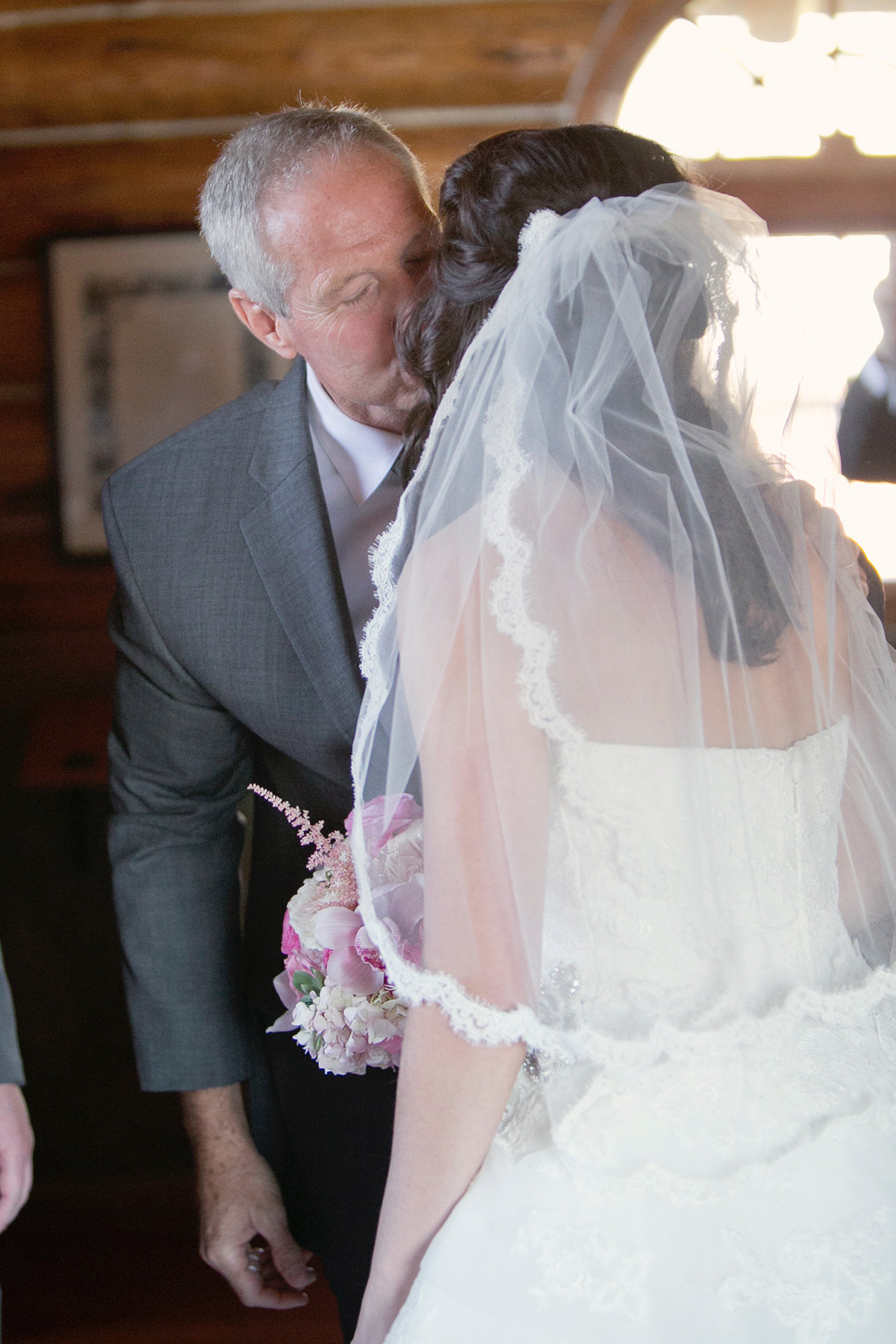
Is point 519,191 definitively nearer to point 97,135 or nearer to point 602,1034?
point 602,1034

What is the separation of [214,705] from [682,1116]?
95cm

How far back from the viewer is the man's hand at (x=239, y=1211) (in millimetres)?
1556

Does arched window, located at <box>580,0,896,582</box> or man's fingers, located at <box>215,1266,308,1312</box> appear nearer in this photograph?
man's fingers, located at <box>215,1266,308,1312</box>

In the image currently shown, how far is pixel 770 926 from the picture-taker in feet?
3.30

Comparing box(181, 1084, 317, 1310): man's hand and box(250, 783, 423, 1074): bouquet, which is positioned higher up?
box(250, 783, 423, 1074): bouquet

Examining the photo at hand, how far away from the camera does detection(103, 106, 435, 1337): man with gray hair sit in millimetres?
1515

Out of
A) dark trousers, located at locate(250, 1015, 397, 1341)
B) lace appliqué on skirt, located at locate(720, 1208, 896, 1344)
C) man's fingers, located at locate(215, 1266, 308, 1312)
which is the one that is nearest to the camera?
lace appliqué on skirt, located at locate(720, 1208, 896, 1344)

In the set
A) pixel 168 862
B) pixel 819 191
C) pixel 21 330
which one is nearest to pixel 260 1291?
pixel 168 862

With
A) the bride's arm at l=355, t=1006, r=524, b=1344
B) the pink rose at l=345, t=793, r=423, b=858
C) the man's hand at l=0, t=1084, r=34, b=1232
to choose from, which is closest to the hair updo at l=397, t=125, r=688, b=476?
the pink rose at l=345, t=793, r=423, b=858

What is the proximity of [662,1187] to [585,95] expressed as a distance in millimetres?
3114

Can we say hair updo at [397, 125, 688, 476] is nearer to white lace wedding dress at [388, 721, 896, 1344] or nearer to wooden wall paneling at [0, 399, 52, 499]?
white lace wedding dress at [388, 721, 896, 1344]

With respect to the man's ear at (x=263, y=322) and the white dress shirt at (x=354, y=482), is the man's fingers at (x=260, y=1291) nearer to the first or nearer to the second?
the white dress shirt at (x=354, y=482)

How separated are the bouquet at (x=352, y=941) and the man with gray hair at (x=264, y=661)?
0.22 meters

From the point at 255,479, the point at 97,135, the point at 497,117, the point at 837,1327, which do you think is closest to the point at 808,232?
the point at 497,117
